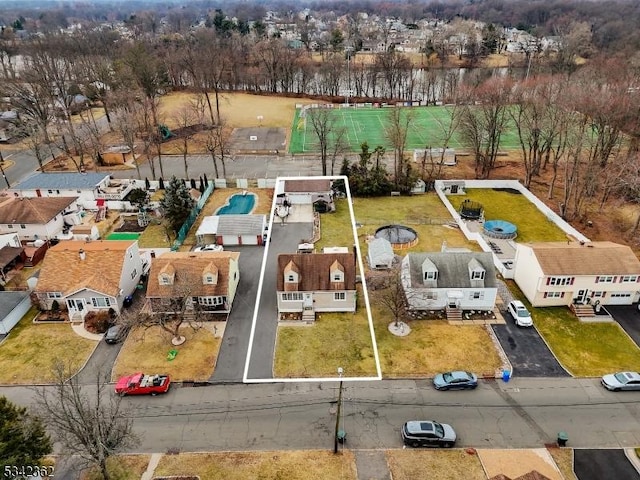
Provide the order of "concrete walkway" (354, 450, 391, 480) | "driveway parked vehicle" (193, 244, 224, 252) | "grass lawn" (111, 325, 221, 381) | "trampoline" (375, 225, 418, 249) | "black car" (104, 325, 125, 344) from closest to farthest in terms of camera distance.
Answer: "concrete walkway" (354, 450, 391, 480), "grass lawn" (111, 325, 221, 381), "black car" (104, 325, 125, 344), "driveway parked vehicle" (193, 244, 224, 252), "trampoline" (375, 225, 418, 249)

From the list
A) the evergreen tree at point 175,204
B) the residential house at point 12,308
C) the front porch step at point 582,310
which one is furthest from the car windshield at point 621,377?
the residential house at point 12,308

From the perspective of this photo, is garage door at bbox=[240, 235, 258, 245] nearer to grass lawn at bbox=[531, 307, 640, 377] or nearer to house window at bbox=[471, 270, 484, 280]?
house window at bbox=[471, 270, 484, 280]

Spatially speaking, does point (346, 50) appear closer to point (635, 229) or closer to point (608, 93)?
point (608, 93)

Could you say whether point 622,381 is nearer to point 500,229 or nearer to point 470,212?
point 500,229

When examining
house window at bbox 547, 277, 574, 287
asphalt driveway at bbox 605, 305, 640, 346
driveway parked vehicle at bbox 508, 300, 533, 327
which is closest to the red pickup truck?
driveway parked vehicle at bbox 508, 300, 533, 327

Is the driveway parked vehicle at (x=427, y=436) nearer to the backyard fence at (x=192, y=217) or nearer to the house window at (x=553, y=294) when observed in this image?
the house window at (x=553, y=294)

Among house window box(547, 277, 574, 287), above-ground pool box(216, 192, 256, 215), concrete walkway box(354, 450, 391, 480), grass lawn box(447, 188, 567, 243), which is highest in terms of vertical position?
house window box(547, 277, 574, 287)

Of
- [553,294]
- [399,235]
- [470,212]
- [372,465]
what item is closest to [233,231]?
[399,235]
